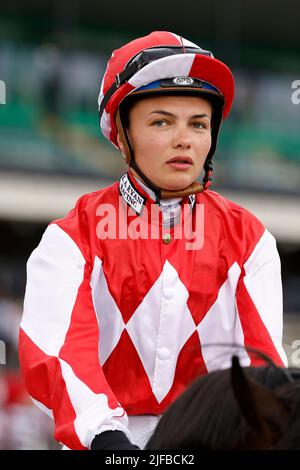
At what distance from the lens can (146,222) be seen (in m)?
2.82

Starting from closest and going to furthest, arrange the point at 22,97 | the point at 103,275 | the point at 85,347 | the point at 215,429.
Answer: the point at 215,429, the point at 85,347, the point at 103,275, the point at 22,97

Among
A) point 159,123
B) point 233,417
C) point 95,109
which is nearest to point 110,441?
point 233,417

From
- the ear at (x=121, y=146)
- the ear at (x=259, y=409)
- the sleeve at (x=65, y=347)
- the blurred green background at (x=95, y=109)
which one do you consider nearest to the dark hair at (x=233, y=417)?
the ear at (x=259, y=409)

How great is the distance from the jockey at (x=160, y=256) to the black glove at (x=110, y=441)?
40 cm

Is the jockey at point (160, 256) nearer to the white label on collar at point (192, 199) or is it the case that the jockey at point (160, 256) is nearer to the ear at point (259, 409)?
the white label on collar at point (192, 199)

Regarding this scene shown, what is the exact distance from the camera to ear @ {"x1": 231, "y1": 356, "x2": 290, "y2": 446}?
176 cm

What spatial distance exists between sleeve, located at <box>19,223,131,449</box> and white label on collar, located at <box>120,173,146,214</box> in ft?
0.72

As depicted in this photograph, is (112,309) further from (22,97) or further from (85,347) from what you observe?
(22,97)

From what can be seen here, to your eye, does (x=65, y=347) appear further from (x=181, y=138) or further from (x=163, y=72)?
(x=163, y=72)

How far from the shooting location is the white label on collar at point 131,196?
9.26 feet

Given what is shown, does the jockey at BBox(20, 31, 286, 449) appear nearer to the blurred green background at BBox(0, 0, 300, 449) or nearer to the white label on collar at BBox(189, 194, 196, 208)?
the white label on collar at BBox(189, 194, 196, 208)
